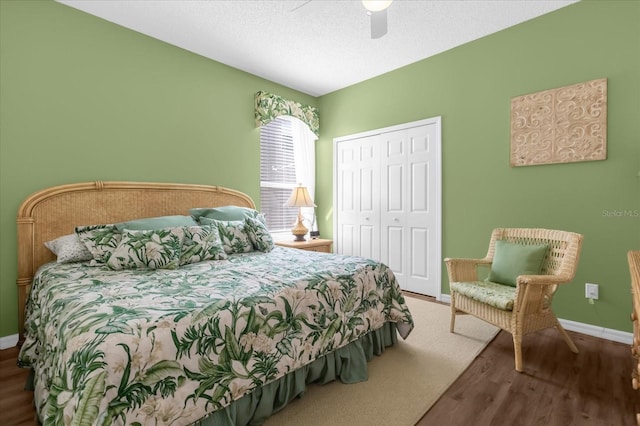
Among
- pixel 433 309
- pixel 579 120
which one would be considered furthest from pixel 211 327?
pixel 579 120

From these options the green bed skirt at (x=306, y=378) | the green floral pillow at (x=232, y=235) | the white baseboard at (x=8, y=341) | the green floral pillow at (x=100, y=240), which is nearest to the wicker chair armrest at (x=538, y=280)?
the green bed skirt at (x=306, y=378)

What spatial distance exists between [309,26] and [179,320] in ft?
9.00

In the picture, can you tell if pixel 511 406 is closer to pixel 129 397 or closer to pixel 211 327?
pixel 211 327

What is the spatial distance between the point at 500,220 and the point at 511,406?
6.06 feet

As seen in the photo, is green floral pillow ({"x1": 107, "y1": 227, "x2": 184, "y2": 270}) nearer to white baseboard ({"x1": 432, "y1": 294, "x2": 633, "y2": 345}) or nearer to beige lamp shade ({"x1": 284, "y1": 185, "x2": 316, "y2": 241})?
beige lamp shade ({"x1": 284, "y1": 185, "x2": 316, "y2": 241})

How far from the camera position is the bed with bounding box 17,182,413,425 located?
1060 mm

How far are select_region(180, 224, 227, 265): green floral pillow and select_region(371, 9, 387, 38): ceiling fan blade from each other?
74.1 inches

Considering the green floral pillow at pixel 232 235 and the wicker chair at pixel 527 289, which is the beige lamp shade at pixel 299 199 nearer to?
the green floral pillow at pixel 232 235

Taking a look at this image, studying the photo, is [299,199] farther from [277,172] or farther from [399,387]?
[399,387]

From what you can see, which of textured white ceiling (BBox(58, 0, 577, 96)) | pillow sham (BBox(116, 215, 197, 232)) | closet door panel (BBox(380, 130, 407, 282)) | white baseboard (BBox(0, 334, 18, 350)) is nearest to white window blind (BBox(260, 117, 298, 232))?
textured white ceiling (BBox(58, 0, 577, 96))

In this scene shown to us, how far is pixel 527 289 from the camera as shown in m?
1.95

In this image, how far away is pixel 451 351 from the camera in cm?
223

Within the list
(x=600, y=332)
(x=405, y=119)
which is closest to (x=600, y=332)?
(x=600, y=332)

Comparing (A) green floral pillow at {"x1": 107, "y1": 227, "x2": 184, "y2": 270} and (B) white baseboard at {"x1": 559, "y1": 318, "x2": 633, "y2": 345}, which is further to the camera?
(B) white baseboard at {"x1": 559, "y1": 318, "x2": 633, "y2": 345}
